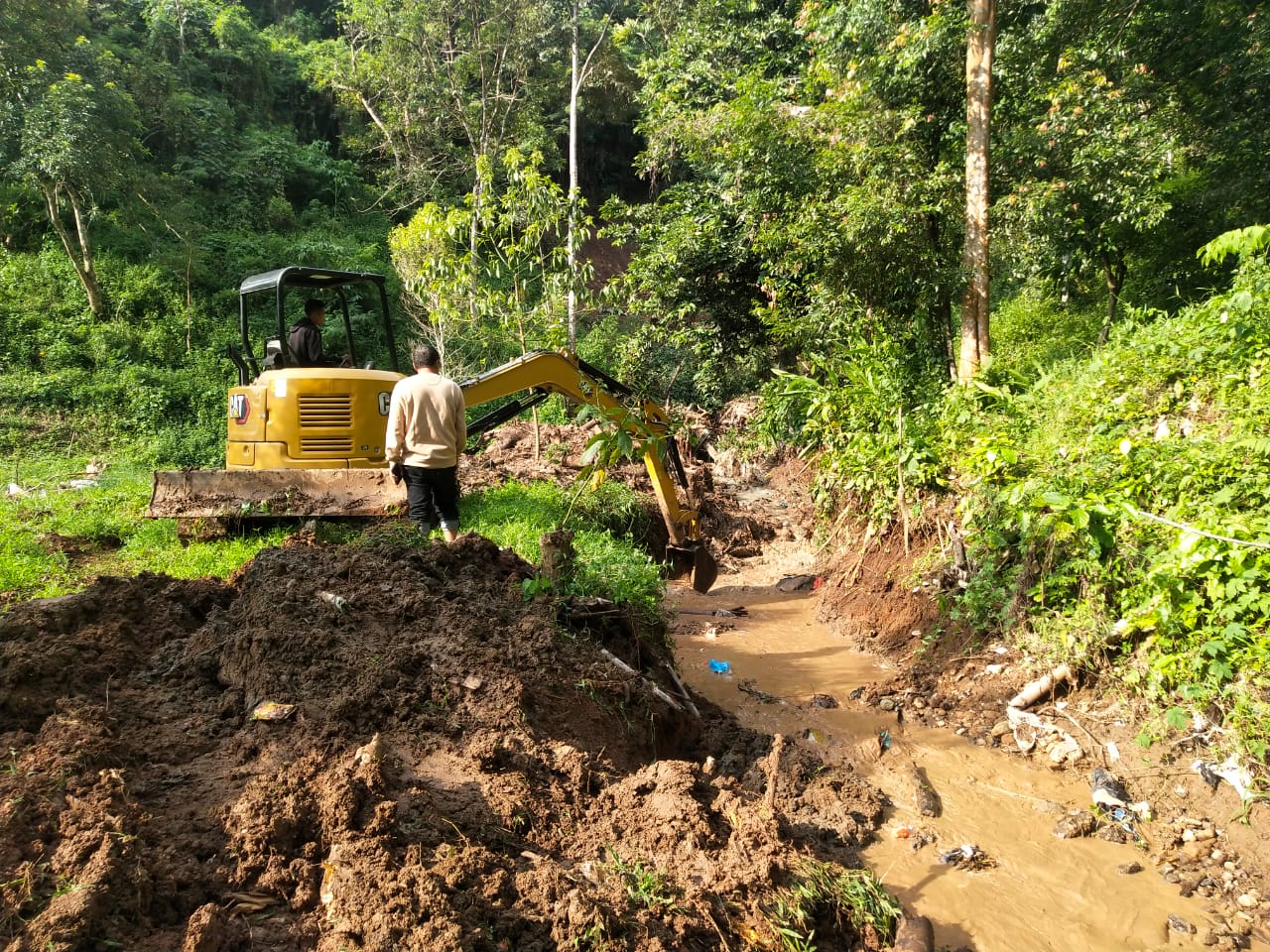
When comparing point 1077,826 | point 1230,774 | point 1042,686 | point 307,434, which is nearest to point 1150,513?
point 1042,686

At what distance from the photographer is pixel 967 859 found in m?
3.95

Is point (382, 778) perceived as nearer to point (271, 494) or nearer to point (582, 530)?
point (271, 494)

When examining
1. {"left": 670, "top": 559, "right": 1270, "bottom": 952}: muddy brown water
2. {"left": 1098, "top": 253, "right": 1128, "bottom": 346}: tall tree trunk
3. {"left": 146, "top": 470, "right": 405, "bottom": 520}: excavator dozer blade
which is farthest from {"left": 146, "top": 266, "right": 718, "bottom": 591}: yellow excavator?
{"left": 1098, "top": 253, "right": 1128, "bottom": 346}: tall tree trunk

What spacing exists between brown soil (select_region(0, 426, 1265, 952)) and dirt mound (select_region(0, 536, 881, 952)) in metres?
0.01

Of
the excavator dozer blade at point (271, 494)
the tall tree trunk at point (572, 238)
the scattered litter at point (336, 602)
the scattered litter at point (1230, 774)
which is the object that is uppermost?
the tall tree trunk at point (572, 238)

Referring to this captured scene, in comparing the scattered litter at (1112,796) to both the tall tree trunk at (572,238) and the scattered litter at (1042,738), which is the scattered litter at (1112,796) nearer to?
the scattered litter at (1042,738)

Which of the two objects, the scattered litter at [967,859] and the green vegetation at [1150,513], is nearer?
the scattered litter at [967,859]

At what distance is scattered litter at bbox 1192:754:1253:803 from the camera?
4.00 metres

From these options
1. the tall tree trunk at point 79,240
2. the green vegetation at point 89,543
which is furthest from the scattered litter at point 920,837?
the tall tree trunk at point 79,240

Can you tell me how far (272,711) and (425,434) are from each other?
2820 mm

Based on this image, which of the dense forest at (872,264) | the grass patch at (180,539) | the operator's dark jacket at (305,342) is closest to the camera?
the dense forest at (872,264)

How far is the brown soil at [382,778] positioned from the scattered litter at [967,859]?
0.47 m

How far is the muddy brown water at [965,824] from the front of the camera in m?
3.49

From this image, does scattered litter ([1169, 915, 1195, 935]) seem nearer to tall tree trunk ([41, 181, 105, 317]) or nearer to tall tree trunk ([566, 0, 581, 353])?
tall tree trunk ([566, 0, 581, 353])
